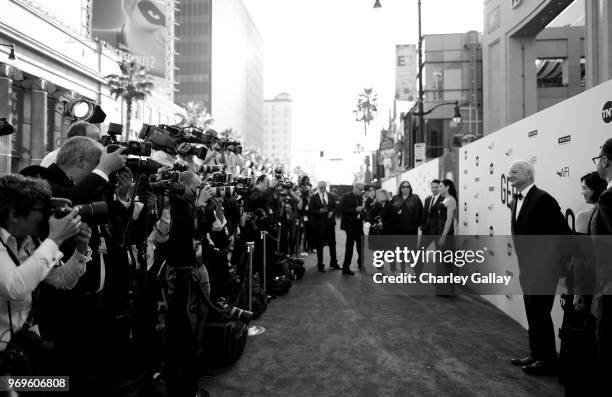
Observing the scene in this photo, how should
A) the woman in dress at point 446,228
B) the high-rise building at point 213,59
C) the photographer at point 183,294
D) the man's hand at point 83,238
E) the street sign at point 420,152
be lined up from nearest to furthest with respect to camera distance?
1. the man's hand at point 83,238
2. the photographer at point 183,294
3. the woman in dress at point 446,228
4. the street sign at point 420,152
5. the high-rise building at point 213,59

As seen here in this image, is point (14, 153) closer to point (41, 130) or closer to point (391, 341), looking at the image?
point (41, 130)

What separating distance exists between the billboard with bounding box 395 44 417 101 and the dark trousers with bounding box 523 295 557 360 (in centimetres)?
1662

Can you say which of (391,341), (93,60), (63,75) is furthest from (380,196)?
(93,60)

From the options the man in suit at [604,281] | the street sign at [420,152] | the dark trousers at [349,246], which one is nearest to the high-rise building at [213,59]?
the street sign at [420,152]

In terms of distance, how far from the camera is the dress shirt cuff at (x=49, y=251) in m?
1.80

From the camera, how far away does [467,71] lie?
28.8 meters

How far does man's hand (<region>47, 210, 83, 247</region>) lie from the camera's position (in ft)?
6.08

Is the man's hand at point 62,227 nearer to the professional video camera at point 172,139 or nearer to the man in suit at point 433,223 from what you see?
the professional video camera at point 172,139

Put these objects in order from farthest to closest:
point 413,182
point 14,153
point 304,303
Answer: point 14,153, point 413,182, point 304,303

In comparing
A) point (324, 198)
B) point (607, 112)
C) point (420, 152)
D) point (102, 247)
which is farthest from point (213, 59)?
point (102, 247)

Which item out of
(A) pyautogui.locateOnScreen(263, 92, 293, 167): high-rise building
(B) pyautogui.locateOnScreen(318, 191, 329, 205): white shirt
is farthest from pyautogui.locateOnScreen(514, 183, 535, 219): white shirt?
(A) pyautogui.locateOnScreen(263, 92, 293, 167): high-rise building

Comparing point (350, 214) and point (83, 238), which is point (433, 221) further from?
point (83, 238)

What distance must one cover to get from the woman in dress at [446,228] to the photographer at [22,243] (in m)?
6.38

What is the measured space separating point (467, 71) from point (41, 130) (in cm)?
3038
